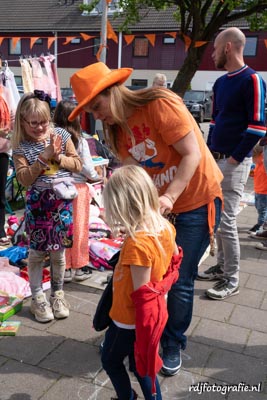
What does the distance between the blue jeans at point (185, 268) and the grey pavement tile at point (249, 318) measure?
78cm

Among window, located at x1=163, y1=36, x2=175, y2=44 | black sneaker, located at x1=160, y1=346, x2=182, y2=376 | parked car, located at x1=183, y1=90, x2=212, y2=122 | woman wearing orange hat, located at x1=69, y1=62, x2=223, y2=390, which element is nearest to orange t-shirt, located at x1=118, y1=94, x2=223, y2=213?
woman wearing orange hat, located at x1=69, y1=62, x2=223, y2=390

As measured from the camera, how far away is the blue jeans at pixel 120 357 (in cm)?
198

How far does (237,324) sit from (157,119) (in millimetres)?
1754

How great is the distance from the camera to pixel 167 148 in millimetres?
2277

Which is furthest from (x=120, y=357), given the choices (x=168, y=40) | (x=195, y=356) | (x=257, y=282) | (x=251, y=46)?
(x=168, y=40)

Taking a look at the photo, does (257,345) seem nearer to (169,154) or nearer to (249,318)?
(249,318)

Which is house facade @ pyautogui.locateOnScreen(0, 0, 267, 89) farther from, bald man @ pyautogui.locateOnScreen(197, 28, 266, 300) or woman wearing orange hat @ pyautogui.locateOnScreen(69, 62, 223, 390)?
woman wearing orange hat @ pyautogui.locateOnScreen(69, 62, 223, 390)

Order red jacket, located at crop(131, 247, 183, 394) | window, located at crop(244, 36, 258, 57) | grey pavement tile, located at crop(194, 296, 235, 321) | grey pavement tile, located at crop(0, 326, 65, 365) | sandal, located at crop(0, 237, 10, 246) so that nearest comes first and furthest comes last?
red jacket, located at crop(131, 247, 183, 394), grey pavement tile, located at crop(0, 326, 65, 365), grey pavement tile, located at crop(194, 296, 235, 321), sandal, located at crop(0, 237, 10, 246), window, located at crop(244, 36, 258, 57)

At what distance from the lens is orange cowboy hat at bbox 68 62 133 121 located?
210 centimetres

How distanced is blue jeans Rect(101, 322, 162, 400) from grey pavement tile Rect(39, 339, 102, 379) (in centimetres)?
49

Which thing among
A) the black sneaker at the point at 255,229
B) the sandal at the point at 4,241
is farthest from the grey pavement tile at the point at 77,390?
the black sneaker at the point at 255,229

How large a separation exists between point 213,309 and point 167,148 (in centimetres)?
164

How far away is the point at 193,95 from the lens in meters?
23.1

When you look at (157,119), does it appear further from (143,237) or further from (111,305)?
(111,305)
